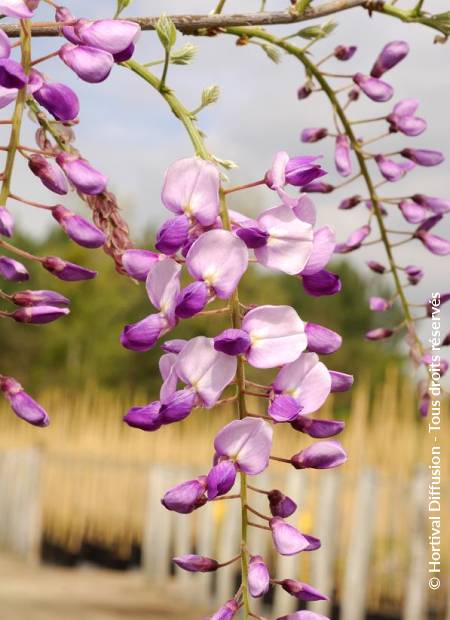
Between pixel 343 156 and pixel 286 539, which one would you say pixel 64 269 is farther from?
pixel 343 156

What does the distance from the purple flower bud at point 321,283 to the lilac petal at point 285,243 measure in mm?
24

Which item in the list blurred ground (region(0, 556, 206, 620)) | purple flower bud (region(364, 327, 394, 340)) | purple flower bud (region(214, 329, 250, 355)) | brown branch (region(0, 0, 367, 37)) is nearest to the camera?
purple flower bud (region(214, 329, 250, 355))

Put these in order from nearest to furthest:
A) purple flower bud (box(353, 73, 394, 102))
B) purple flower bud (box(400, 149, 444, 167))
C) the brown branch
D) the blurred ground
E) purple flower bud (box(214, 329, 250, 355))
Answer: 1. purple flower bud (box(214, 329, 250, 355))
2. the brown branch
3. purple flower bud (box(353, 73, 394, 102))
4. purple flower bud (box(400, 149, 444, 167))
5. the blurred ground

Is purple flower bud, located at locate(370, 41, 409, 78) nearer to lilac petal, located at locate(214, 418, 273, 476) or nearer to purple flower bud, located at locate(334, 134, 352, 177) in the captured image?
purple flower bud, located at locate(334, 134, 352, 177)

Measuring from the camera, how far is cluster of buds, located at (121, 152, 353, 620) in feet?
2.01

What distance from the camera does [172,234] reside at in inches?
24.3

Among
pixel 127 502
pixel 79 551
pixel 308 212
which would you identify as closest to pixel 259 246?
pixel 308 212

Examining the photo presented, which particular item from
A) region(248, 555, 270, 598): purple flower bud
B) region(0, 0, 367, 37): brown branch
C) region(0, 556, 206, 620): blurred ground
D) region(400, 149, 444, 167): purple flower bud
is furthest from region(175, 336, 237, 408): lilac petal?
region(0, 556, 206, 620): blurred ground

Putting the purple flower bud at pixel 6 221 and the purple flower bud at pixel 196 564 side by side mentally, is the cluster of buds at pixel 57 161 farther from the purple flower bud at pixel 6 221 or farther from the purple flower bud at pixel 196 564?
the purple flower bud at pixel 196 564

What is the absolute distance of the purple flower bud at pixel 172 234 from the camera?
614 mm

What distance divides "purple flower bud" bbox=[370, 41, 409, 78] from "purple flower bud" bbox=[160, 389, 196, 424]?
0.62 metres

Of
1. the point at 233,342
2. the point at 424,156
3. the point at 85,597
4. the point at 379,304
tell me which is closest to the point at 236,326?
the point at 233,342

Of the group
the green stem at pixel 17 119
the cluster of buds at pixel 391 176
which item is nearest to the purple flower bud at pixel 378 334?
the cluster of buds at pixel 391 176

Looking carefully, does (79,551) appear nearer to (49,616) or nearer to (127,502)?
(127,502)
